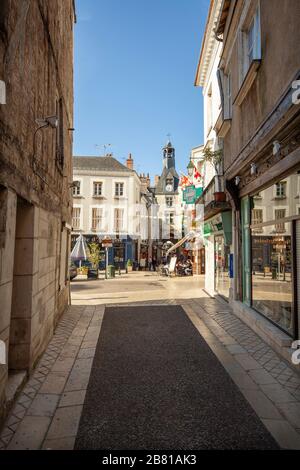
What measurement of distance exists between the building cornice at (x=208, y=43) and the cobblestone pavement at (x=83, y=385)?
36.1ft

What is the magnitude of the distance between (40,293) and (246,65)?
6.72 m

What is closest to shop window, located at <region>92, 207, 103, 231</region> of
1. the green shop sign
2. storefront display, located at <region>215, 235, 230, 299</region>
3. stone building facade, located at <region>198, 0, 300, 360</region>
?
the green shop sign

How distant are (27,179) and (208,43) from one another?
1219 cm

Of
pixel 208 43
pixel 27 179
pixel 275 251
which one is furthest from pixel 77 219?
pixel 27 179

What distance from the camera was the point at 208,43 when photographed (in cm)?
1257

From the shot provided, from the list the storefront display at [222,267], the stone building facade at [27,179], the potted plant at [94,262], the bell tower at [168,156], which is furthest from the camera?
the bell tower at [168,156]

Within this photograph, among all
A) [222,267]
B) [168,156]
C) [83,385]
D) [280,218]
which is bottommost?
Answer: [83,385]

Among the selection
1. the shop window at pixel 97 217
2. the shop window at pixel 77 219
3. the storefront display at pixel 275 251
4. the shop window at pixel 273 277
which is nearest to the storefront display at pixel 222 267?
the storefront display at pixel 275 251

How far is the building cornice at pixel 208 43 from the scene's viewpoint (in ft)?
36.5

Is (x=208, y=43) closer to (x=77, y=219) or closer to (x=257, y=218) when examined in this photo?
(x=257, y=218)

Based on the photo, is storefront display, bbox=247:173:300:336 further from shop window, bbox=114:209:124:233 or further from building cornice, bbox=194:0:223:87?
shop window, bbox=114:209:124:233

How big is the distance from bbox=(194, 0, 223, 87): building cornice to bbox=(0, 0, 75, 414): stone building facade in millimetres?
7329

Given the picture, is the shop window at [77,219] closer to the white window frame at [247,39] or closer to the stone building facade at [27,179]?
the stone building facade at [27,179]

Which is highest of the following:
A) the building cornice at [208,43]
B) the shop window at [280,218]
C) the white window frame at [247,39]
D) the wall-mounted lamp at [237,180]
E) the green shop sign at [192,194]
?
the building cornice at [208,43]
